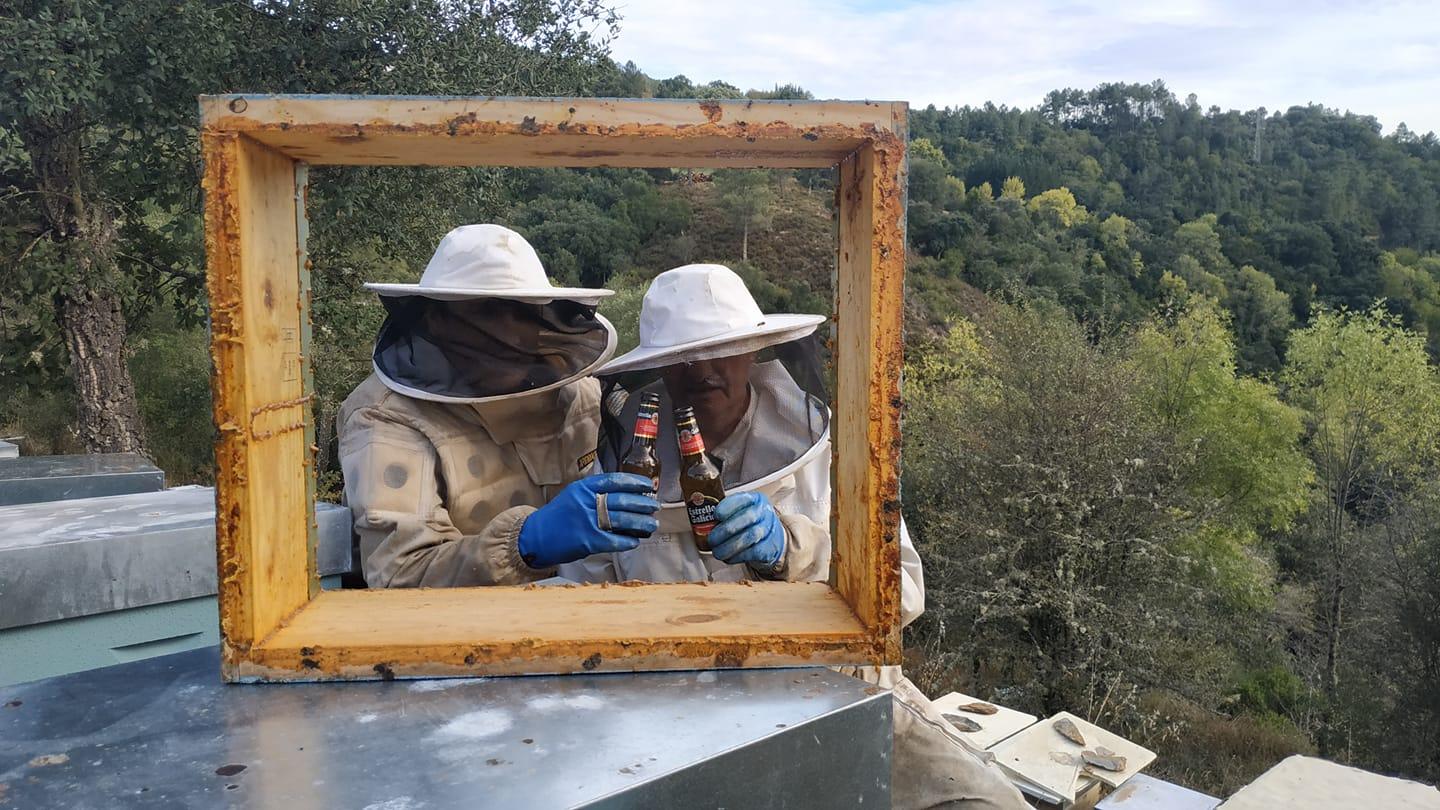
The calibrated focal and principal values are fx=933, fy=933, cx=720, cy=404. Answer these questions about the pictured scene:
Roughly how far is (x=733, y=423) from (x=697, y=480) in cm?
26

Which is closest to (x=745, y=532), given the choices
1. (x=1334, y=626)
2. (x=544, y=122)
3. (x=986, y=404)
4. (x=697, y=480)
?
(x=697, y=480)

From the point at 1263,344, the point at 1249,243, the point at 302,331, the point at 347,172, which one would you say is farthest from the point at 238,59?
the point at 1249,243

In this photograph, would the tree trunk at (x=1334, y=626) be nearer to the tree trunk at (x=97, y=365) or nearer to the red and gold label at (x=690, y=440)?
the red and gold label at (x=690, y=440)

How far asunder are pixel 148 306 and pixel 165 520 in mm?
10738

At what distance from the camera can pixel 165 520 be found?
2.75m

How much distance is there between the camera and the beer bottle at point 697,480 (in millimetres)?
2584

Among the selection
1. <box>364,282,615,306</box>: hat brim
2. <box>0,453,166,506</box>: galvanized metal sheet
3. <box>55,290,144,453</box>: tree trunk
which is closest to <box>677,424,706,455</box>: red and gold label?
<box>364,282,615,306</box>: hat brim

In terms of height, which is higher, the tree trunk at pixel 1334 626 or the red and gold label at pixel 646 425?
the red and gold label at pixel 646 425

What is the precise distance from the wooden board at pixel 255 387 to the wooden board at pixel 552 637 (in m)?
0.08

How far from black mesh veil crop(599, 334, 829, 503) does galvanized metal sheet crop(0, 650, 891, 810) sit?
1.37 m

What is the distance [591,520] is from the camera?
232 centimetres

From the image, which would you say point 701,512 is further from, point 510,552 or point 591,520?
point 510,552

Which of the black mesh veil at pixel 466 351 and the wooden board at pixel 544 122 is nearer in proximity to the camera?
the wooden board at pixel 544 122

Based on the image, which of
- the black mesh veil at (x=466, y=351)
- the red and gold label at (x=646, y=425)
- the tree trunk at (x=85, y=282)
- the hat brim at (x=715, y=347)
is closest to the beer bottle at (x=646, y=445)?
the red and gold label at (x=646, y=425)
